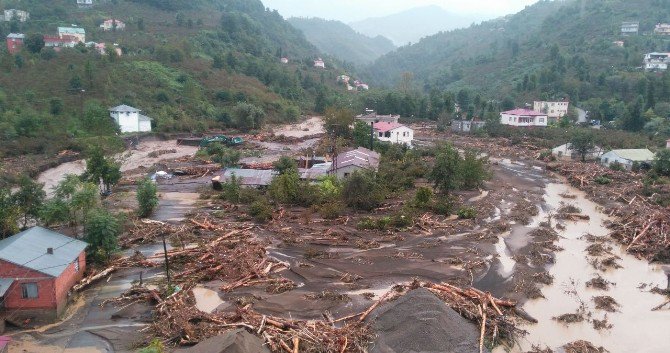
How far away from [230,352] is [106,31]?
246 ft

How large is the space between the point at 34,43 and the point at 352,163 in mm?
45651

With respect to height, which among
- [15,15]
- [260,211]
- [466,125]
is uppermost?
[15,15]

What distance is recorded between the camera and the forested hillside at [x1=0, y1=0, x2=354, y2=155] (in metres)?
43.1

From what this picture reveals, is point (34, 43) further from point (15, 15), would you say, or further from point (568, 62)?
point (568, 62)

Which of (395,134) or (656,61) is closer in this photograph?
(395,134)

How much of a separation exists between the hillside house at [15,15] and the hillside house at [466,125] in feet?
200

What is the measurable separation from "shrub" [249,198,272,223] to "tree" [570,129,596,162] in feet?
88.0

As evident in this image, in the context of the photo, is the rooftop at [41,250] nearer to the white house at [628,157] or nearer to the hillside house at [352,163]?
the hillside house at [352,163]

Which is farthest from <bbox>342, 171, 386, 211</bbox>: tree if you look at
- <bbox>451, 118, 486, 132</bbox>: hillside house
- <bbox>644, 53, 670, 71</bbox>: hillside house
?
<bbox>644, 53, 670, 71</bbox>: hillside house

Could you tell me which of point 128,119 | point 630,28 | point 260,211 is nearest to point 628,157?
point 260,211

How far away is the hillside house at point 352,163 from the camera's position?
95.3ft

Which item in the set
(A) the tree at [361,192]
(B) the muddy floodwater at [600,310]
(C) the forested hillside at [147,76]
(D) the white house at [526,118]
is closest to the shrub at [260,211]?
(A) the tree at [361,192]

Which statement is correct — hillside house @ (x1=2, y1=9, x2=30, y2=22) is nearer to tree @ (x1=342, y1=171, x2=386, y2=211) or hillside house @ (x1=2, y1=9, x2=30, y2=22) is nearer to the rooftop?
tree @ (x1=342, y1=171, x2=386, y2=211)

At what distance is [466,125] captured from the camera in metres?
57.0
